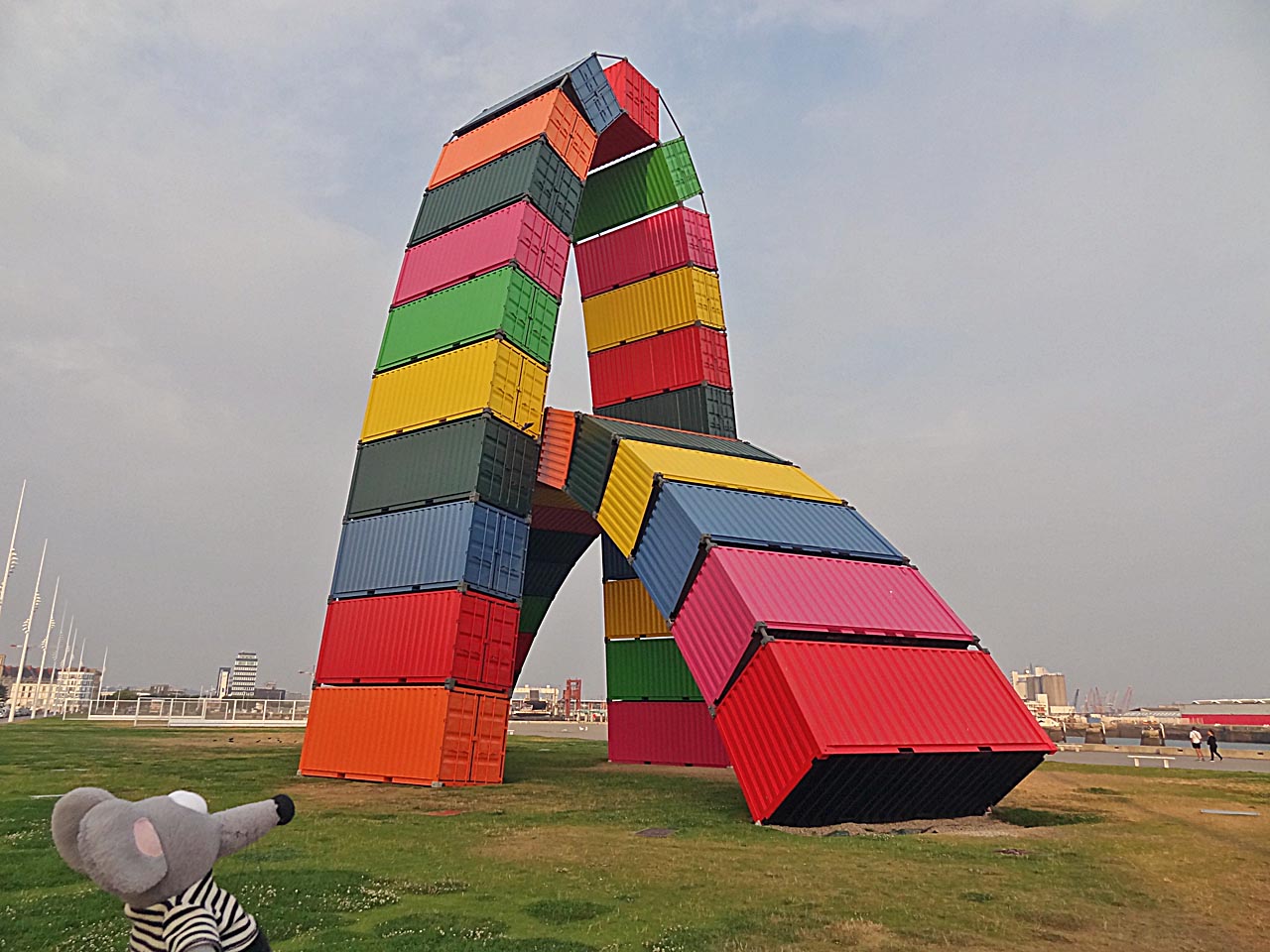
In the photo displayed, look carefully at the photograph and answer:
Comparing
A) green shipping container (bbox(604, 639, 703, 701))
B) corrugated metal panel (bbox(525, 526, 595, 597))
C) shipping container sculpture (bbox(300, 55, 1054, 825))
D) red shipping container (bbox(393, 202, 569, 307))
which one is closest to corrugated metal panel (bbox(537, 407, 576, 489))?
shipping container sculpture (bbox(300, 55, 1054, 825))

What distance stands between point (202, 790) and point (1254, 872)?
2137 centimetres

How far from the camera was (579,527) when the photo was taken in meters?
37.2

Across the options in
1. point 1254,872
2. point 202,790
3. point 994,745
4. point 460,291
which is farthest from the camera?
point 460,291

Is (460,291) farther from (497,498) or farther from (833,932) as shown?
(833,932)

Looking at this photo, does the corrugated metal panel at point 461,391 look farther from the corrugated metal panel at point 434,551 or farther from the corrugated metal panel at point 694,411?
the corrugated metal panel at point 694,411

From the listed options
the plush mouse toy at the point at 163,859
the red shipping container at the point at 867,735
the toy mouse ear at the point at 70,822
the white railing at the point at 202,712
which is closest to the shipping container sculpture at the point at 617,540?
the red shipping container at the point at 867,735

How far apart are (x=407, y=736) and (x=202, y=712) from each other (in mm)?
59747

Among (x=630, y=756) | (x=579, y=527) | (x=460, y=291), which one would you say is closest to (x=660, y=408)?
(x=579, y=527)

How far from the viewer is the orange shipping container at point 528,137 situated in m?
29.6

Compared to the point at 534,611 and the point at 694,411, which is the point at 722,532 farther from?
the point at 534,611

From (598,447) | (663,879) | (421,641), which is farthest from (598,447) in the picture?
(663,879)

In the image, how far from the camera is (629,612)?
34.6 meters

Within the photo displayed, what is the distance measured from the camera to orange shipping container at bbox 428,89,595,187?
29.6 m

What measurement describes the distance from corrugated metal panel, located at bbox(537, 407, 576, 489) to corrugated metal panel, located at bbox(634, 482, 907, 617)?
504 cm
